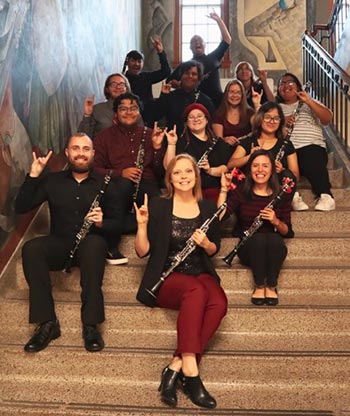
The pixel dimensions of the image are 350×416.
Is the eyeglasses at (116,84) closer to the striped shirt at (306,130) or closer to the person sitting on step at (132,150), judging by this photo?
the person sitting on step at (132,150)

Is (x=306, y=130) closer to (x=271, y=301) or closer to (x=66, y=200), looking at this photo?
(x=271, y=301)

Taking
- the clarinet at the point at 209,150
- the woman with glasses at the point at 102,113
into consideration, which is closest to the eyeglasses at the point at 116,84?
the woman with glasses at the point at 102,113

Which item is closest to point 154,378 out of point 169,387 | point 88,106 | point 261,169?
point 169,387

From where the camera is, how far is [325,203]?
3594mm

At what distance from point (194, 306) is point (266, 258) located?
2.04 ft

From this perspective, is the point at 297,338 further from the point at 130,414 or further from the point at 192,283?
the point at 130,414

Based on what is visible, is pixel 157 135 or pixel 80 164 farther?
pixel 157 135

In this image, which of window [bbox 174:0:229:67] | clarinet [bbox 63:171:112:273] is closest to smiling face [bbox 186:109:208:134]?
clarinet [bbox 63:171:112:273]

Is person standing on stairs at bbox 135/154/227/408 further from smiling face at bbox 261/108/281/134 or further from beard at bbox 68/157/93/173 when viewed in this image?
smiling face at bbox 261/108/281/134

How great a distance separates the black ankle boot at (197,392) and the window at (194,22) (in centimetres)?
684

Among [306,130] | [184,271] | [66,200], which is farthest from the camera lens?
[306,130]

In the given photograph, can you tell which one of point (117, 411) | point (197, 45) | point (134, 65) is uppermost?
point (197, 45)

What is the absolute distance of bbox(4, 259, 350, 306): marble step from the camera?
2877 mm

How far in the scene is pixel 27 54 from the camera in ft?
10.7
